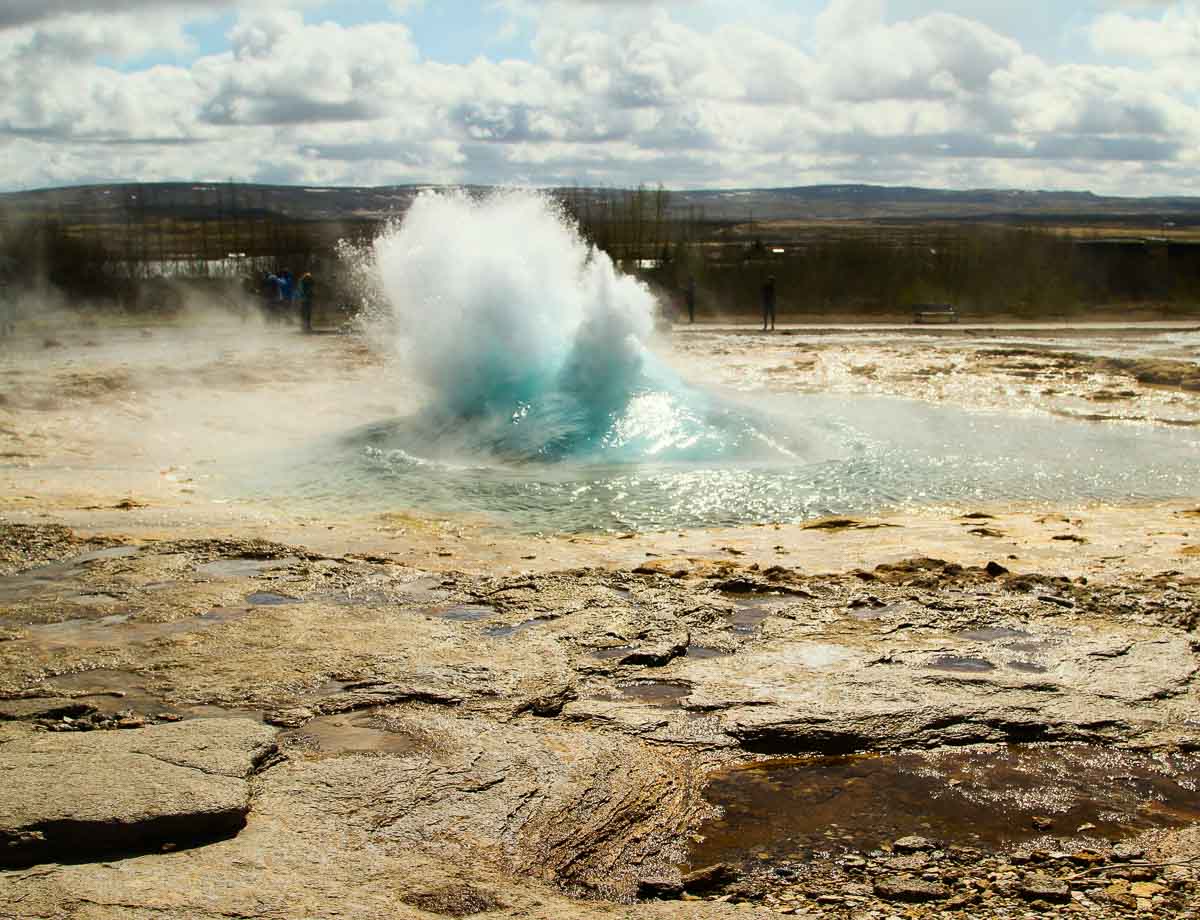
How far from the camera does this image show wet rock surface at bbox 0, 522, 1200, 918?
10.2 ft

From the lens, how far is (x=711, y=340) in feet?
73.3

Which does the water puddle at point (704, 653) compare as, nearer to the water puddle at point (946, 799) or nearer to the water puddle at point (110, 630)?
the water puddle at point (946, 799)

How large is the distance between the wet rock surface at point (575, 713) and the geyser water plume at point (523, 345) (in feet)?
15.6

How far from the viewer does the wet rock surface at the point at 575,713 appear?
3113 millimetres

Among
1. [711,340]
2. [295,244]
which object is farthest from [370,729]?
[295,244]

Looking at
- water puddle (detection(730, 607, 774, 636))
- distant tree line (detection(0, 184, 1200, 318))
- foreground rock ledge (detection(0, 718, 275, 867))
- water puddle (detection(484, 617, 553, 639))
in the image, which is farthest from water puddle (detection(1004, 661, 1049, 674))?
distant tree line (detection(0, 184, 1200, 318))

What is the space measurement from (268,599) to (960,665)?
10.8 feet

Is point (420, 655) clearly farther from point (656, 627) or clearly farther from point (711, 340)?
point (711, 340)

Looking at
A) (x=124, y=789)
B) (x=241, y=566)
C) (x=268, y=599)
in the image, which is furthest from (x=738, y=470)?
(x=124, y=789)

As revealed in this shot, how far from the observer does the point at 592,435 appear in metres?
11.2

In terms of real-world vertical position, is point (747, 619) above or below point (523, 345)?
below

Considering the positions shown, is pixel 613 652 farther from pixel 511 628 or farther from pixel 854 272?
pixel 854 272

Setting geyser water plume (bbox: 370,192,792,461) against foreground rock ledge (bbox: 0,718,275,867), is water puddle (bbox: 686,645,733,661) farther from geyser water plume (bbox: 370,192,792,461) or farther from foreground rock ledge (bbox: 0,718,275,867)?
geyser water plume (bbox: 370,192,792,461)

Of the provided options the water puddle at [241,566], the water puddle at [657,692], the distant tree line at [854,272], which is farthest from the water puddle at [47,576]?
the distant tree line at [854,272]
